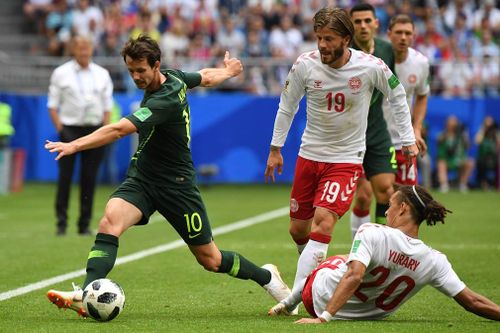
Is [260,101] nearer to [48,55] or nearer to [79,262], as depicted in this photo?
[48,55]

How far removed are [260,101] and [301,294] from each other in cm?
1706

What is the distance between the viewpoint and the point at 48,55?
90.2ft

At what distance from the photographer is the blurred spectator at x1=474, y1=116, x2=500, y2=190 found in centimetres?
2422

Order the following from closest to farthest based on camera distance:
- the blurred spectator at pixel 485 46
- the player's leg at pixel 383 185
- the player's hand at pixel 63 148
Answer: the player's hand at pixel 63 148 < the player's leg at pixel 383 185 < the blurred spectator at pixel 485 46

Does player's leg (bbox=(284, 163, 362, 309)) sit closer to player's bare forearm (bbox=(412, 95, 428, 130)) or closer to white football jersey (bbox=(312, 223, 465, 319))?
white football jersey (bbox=(312, 223, 465, 319))

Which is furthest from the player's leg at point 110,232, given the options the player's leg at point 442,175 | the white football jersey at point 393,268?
the player's leg at point 442,175

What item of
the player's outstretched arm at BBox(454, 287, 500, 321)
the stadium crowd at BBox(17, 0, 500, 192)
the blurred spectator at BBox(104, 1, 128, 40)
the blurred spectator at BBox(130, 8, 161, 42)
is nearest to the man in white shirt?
the player's outstretched arm at BBox(454, 287, 500, 321)

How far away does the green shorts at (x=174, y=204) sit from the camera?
8406 millimetres

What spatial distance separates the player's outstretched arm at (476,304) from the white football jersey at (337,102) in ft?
5.97

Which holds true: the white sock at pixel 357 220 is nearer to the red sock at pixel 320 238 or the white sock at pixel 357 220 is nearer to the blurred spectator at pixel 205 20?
the red sock at pixel 320 238

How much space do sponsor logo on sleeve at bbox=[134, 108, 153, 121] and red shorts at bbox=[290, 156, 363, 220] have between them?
1713 mm

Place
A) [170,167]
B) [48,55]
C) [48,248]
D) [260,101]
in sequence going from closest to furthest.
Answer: [170,167], [48,248], [260,101], [48,55]

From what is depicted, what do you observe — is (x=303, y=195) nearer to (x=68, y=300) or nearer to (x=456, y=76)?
(x=68, y=300)

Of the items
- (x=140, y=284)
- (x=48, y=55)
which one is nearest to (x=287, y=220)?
(x=140, y=284)
